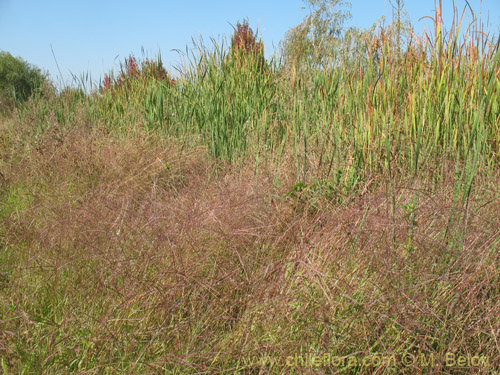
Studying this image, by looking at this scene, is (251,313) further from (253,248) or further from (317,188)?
(317,188)

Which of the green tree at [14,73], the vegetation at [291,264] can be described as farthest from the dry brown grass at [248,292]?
the green tree at [14,73]

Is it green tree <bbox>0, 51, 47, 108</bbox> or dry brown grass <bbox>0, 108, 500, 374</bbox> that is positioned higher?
green tree <bbox>0, 51, 47, 108</bbox>

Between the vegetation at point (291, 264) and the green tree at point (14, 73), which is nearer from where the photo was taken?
the vegetation at point (291, 264)

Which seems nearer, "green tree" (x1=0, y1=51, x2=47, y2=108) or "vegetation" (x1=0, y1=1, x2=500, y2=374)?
"vegetation" (x1=0, y1=1, x2=500, y2=374)

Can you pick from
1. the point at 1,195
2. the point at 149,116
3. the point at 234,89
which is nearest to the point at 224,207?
the point at 1,195
